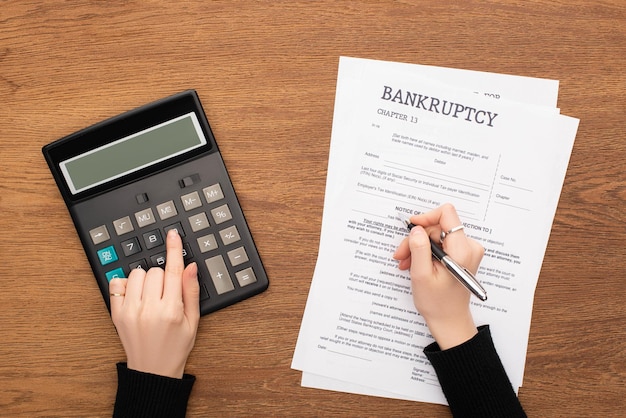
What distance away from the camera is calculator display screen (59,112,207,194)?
1.94 feet

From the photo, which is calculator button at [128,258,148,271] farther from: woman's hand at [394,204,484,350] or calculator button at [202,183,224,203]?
woman's hand at [394,204,484,350]

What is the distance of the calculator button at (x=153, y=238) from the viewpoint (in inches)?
23.4

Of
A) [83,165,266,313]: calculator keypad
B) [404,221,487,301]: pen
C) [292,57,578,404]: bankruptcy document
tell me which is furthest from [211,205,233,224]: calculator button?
[404,221,487,301]: pen

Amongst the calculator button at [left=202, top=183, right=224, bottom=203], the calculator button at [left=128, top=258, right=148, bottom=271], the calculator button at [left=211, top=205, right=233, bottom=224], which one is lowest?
the calculator button at [left=128, top=258, right=148, bottom=271]

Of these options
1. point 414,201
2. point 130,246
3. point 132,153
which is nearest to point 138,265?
point 130,246

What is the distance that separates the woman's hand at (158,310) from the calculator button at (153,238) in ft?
0.04

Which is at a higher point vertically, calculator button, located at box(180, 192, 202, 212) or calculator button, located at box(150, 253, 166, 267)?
calculator button, located at box(180, 192, 202, 212)

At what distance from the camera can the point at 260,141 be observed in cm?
61

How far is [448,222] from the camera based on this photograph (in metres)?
0.59

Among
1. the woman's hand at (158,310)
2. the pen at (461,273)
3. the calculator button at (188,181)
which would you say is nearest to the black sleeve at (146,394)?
the woman's hand at (158,310)

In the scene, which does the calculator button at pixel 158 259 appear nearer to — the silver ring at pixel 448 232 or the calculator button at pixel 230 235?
the calculator button at pixel 230 235

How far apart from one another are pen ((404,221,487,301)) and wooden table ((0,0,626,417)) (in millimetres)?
115

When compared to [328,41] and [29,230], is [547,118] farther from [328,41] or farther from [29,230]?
[29,230]

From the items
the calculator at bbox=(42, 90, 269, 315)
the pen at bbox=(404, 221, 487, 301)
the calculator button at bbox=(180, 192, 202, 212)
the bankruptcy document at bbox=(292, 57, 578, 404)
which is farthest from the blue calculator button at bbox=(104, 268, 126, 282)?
the pen at bbox=(404, 221, 487, 301)
